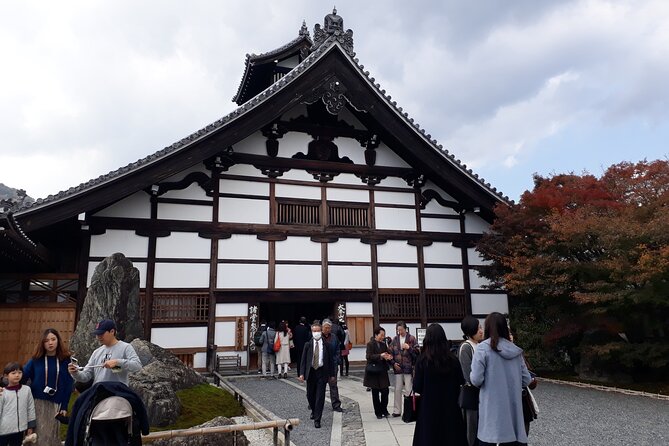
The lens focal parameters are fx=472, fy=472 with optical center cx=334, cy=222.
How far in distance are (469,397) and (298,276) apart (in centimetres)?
944

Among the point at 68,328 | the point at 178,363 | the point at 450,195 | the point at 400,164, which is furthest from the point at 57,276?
the point at 450,195

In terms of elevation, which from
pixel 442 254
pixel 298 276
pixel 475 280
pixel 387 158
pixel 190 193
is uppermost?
pixel 387 158

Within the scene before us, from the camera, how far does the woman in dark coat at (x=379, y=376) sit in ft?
23.6

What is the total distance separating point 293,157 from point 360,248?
3356 mm

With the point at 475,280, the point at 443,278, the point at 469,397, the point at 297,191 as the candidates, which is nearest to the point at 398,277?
the point at 443,278

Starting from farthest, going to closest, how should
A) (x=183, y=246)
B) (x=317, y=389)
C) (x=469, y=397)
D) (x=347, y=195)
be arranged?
1. (x=347, y=195)
2. (x=183, y=246)
3. (x=317, y=389)
4. (x=469, y=397)

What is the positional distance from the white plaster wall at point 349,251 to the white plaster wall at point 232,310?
281 centimetres

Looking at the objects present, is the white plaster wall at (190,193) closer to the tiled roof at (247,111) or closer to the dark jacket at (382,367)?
the tiled roof at (247,111)

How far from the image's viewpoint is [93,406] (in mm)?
3334

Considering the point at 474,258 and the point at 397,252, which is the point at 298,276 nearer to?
the point at 397,252

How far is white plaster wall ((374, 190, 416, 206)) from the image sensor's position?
48.0 feet

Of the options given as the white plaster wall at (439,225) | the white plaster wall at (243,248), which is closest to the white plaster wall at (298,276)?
the white plaster wall at (243,248)

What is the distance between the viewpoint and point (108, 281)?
8758 millimetres

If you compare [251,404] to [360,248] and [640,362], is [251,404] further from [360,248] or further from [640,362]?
[640,362]
